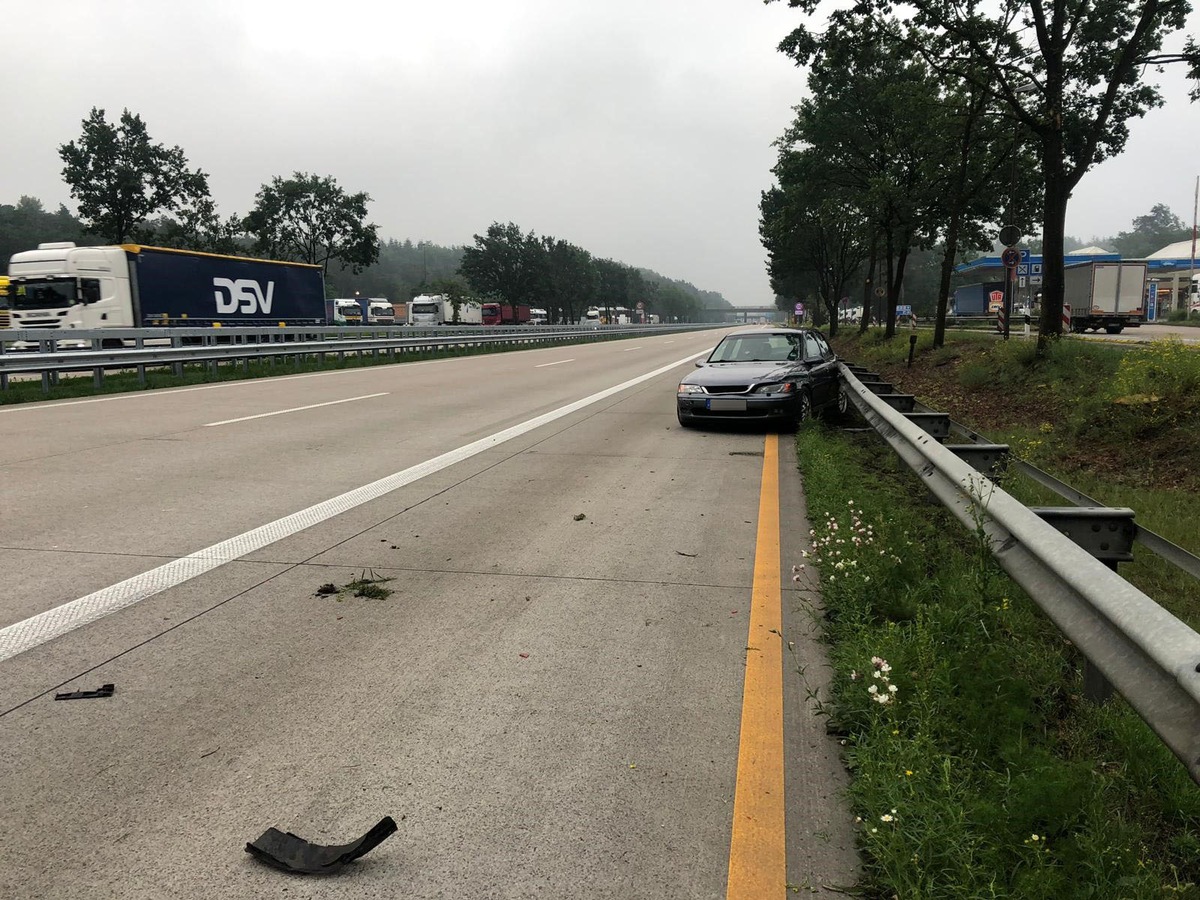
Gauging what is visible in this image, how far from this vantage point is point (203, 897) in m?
2.21

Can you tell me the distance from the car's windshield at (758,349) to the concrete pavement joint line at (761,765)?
25.1ft

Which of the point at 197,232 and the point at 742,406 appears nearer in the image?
the point at 742,406

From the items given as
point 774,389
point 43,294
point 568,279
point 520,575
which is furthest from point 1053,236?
point 568,279

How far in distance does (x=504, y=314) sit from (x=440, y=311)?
13832mm

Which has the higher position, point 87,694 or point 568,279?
point 568,279

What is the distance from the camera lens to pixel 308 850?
2.39m

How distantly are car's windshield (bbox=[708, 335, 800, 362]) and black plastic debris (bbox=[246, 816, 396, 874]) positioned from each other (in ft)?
33.9

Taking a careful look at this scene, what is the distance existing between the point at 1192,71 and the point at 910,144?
32.4 feet

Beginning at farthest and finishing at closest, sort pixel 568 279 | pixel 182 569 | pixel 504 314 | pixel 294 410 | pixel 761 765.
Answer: pixel 568 279
pixel 504 314
pixel 294 410
pixel 182 569
pixel 761 765

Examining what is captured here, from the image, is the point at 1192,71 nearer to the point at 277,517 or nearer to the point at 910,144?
the point at 910,144

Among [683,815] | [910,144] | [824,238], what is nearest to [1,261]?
[824,238]

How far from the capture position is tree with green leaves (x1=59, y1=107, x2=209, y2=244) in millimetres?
43250

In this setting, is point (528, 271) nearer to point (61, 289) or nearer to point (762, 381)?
point (61, 289)

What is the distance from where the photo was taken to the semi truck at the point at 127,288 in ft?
78.1
